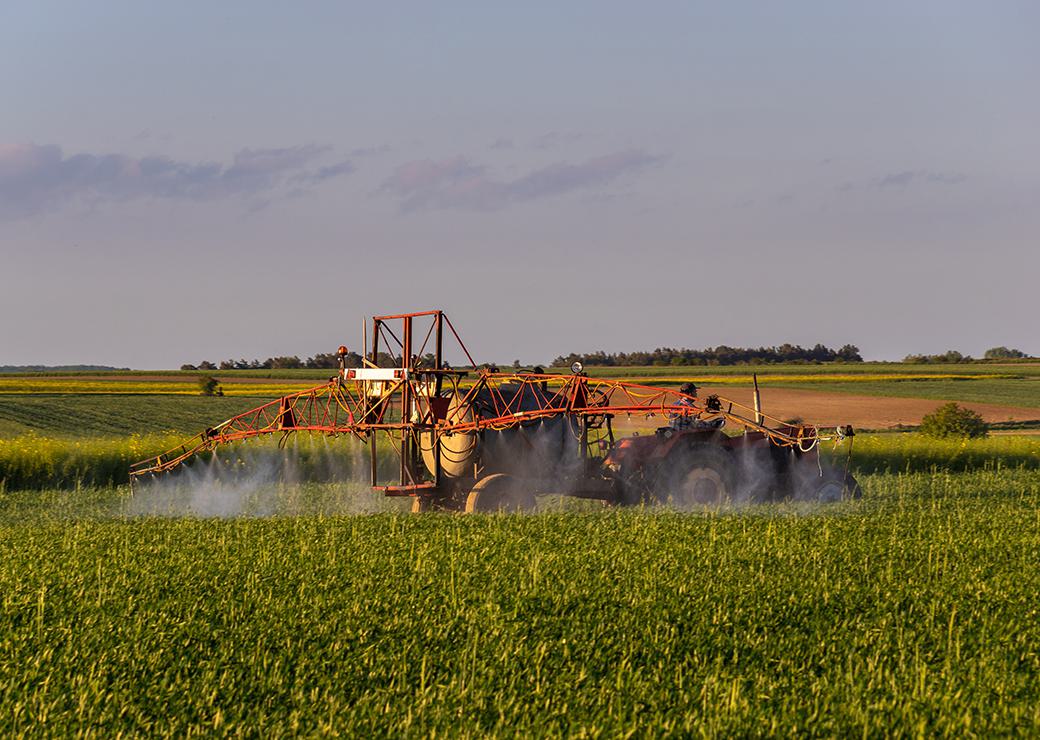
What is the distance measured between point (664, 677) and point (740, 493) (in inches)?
491

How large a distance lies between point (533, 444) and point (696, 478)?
2.97 metres

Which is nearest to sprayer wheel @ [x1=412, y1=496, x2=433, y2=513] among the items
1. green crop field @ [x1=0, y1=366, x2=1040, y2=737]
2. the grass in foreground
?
green crop field @ [x1=0, y1=366, x2=1040, y2=737]

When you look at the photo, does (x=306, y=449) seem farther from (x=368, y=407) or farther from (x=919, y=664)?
(x=919, y=664)

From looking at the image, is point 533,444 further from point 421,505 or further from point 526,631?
point 526,631

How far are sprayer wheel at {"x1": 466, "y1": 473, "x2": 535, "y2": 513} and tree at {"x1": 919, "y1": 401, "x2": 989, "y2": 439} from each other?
23787 mm

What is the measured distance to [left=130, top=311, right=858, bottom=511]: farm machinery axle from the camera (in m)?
19.0

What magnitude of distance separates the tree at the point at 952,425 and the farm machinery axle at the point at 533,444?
64.6 ft

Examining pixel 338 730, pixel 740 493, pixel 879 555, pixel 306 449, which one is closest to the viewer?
pixel 338 730

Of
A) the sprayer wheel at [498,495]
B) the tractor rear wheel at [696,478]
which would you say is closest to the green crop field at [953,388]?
the tractor rear wheel at [696,478]

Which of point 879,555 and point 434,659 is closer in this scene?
point 434,659

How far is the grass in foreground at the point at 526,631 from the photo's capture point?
7.03m

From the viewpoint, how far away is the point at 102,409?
52.5m

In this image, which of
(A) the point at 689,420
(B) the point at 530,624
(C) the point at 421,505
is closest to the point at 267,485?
(C) the point at 421,505

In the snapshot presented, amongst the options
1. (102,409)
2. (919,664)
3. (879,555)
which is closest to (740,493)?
(879,555)
